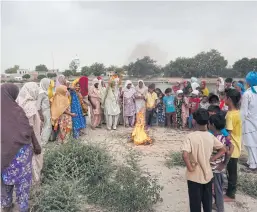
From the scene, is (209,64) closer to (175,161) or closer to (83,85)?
(83,85)

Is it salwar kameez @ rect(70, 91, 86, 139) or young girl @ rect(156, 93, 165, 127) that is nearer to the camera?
salwar kameez @ rect(70, 91, 86, 139)

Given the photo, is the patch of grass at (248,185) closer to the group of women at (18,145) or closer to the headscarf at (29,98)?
the group of women at (18,145)

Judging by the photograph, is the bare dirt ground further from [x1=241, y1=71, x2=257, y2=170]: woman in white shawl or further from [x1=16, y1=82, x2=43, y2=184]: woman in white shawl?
[x1=241, y1=71, x2=257, y2=170]: woman in white shawl

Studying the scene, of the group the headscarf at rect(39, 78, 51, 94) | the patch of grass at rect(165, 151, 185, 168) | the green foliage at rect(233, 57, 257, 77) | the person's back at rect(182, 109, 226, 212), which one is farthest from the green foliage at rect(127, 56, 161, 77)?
the person's back at rect(182, 109, 226, 212)

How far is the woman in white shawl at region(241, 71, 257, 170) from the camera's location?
493 cm

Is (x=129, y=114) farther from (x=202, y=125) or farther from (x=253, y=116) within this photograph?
(x=202, y=125)

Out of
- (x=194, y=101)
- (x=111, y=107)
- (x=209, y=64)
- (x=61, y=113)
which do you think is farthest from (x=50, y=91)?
(x=209, y=64)

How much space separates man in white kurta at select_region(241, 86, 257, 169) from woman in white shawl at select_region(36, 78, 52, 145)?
439 cm

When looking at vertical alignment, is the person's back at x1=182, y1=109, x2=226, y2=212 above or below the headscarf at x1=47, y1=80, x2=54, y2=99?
below

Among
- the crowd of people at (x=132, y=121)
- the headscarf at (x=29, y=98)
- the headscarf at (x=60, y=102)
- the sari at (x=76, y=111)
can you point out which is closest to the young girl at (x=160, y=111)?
the crowd of people at (x=132, y=121)

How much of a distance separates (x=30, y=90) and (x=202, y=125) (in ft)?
7.86

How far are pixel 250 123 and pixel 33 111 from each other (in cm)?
400

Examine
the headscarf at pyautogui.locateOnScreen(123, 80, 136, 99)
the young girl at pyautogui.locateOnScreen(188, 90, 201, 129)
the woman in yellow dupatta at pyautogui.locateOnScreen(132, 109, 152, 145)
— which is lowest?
the woman in yellow dupatta at pyautogui.locateOnScreen(132, 109, 152, 145)

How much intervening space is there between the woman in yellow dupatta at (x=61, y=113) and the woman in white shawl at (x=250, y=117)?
12.4ft
